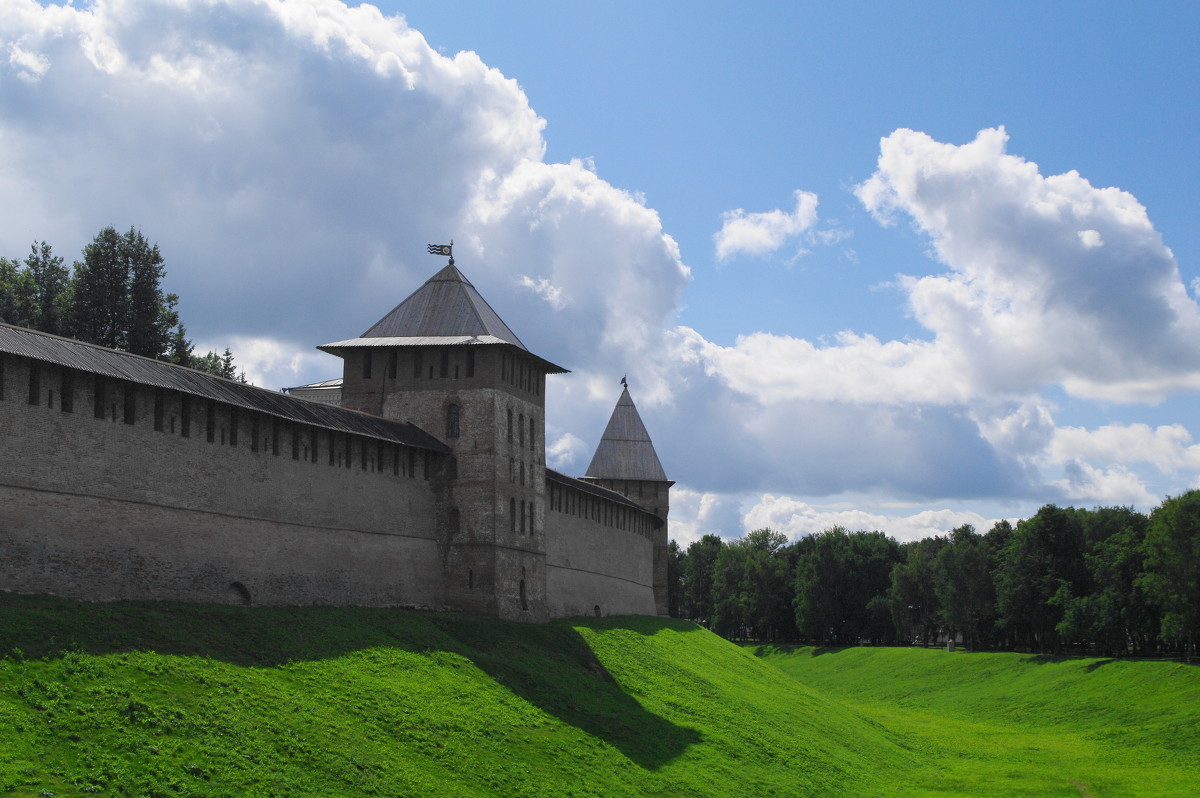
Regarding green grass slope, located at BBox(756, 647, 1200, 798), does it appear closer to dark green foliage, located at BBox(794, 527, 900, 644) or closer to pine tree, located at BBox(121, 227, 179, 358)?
dark green foliage, located at BBox(794, 527, 900, 644)

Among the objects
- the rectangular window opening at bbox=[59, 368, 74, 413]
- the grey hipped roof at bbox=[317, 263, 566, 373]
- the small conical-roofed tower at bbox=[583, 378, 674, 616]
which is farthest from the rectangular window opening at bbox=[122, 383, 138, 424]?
the small conical-roofed tower at bbox=[583, 378, 674, 616]

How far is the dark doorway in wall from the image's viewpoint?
2788 centimetres

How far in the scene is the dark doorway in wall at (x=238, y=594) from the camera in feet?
91.5

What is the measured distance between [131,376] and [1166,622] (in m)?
46.0

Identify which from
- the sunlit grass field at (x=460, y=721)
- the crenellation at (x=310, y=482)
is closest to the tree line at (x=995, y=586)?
the sunlit grass field at (x=460, y=721)

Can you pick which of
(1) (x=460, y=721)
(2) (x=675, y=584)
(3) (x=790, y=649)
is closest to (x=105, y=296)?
(1) (x=460, y=721)

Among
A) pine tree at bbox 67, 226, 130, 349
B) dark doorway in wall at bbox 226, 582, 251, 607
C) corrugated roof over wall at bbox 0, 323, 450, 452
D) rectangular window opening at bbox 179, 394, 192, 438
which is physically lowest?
dark doorway in wall at bbox 226, 582, 251, 607

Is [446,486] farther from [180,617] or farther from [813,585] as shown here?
[813,585]

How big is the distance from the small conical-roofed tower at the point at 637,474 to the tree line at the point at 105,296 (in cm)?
2212

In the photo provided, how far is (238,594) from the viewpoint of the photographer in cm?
2816

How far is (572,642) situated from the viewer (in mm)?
35938

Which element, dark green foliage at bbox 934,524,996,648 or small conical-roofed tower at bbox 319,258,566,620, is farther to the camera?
dark green foliage at bbox 934,524,996,648

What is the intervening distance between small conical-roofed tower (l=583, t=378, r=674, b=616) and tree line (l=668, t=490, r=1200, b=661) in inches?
757

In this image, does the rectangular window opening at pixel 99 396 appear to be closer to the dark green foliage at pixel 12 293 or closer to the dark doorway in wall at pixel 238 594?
the dark doorway in wall at pixel 238 594
